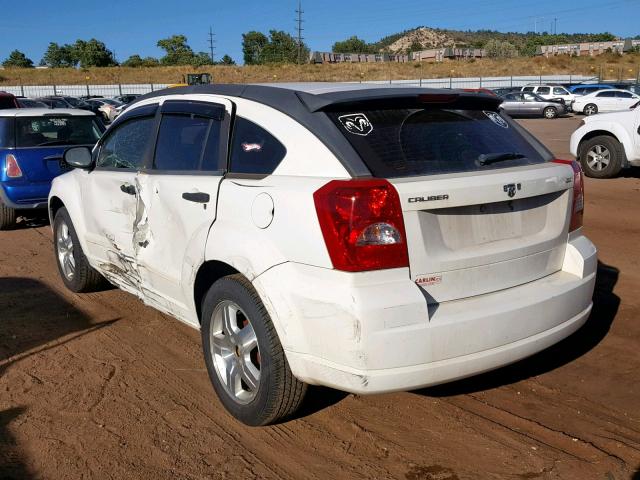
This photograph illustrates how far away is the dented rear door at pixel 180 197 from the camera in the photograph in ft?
12.5

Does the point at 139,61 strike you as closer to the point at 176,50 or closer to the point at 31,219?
the point at 176,50

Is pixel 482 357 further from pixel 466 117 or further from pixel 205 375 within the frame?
pixel 205 375

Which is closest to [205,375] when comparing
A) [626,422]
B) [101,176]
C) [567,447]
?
[101,176]

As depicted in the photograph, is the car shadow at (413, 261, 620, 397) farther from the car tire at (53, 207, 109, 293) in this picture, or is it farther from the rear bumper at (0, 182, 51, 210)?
the rear bumper at (0, 182, 51, 210)

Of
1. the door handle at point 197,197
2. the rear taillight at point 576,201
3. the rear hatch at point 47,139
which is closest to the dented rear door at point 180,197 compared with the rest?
the door handle at point 197,197

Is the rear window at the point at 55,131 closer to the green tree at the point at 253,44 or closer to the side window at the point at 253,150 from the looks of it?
the side window at the point at 253,150

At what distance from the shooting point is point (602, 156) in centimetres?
1223

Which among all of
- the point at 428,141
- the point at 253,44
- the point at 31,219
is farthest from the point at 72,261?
the point at 253,44

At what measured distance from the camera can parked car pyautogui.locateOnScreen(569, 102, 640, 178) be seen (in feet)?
38.3

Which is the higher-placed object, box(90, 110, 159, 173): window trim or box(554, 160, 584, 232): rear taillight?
box(90, 110, 159, 173): window trim

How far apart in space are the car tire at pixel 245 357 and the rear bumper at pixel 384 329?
0.38 ft

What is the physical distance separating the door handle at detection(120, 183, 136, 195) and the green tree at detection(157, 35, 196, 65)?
10184 cm

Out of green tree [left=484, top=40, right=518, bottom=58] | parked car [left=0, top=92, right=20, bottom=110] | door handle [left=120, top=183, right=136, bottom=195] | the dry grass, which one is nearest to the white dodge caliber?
door handle [left=120, top=183, right=136, bottom=195]

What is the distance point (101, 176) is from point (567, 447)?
12.1 feet
